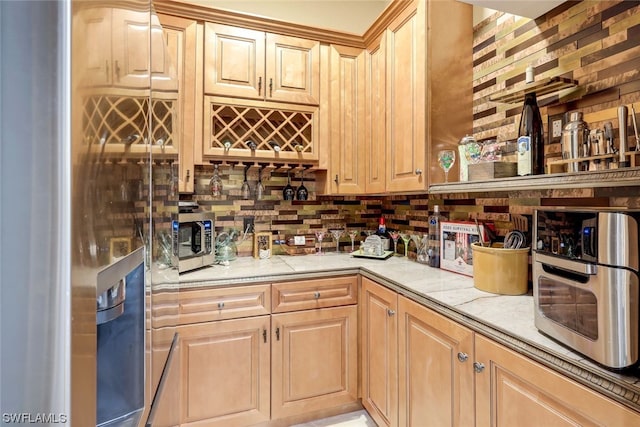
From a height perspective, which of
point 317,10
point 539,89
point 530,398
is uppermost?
point 317,10

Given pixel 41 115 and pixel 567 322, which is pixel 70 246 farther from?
pixel 567 322

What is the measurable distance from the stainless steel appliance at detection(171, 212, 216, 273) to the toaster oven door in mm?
1595

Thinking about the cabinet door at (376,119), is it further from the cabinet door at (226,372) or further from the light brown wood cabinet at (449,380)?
the cabinet door at (226,372)

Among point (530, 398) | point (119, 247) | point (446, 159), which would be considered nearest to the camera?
point (119, 247)

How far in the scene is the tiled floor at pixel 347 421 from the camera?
1870mm

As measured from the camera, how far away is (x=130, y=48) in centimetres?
56

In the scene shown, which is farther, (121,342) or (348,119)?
(348,119)

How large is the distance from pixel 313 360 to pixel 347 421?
0.45m

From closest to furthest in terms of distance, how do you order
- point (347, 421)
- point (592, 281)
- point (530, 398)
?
point (592, 281), point (530, 398), point (347, 421)

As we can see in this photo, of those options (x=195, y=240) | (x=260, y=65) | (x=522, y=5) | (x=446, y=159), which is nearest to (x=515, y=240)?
(x=446, y=159)

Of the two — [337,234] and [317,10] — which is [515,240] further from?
[317,10]

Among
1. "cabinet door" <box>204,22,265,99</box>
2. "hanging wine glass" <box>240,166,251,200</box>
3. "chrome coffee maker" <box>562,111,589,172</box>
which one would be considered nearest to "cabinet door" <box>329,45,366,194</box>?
"cabinet door" <box>204,22,265,99</box>

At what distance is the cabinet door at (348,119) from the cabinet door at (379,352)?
28.9 inches

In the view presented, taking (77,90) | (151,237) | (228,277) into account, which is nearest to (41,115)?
(77,90)
